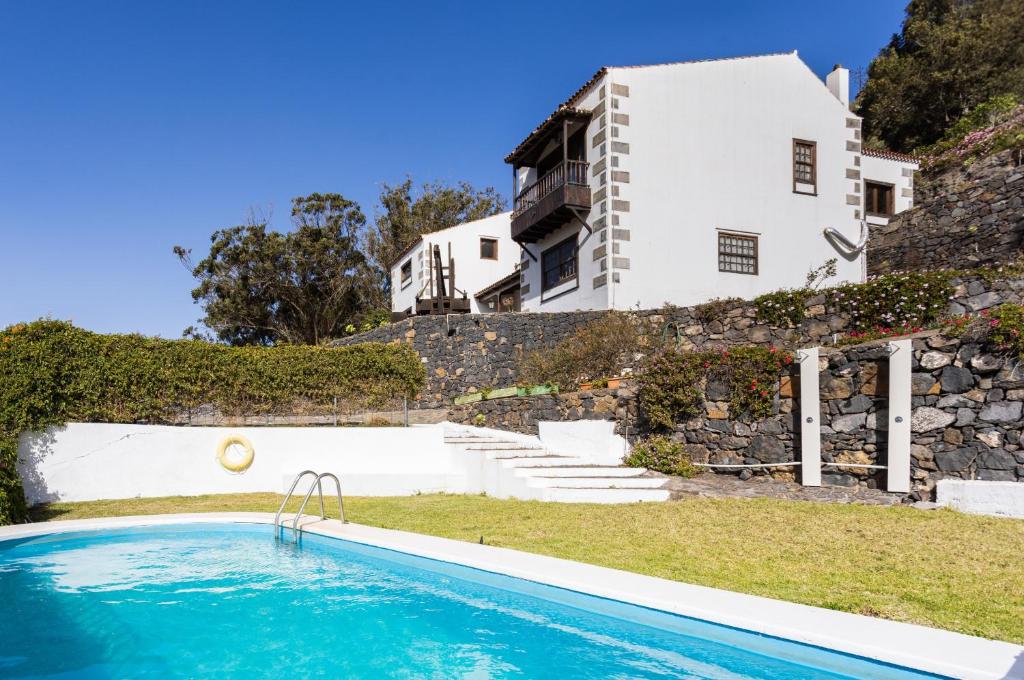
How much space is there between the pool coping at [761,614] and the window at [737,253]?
627 inches

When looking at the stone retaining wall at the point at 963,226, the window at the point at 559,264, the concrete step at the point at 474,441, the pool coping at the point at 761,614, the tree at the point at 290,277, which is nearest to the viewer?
the pool coping at the point at 761,614

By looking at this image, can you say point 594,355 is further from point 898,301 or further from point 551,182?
point 551,182

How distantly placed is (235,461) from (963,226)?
71.9 feet

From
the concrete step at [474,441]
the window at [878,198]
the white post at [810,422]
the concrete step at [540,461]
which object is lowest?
the concrete step at [540,461]

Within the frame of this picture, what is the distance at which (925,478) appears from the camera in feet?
30.2

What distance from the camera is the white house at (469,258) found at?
3136 centimetres

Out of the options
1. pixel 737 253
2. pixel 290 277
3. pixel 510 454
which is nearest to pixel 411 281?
pixel 290 277

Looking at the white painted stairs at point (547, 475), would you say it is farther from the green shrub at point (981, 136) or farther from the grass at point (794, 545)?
the green shrub at point (981, 136)

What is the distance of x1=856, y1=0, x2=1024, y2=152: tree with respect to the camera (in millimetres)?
29453

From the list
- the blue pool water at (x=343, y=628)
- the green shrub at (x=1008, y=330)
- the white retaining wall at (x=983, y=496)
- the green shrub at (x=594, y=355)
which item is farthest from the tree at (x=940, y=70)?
the blue pool water at (x=343, y=628)

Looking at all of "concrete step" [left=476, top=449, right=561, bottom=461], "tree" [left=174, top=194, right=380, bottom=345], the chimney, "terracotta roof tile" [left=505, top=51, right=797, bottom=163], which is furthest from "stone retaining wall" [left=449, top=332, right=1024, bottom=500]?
"tree" [left=174, top=194, right=380, bottom=345]

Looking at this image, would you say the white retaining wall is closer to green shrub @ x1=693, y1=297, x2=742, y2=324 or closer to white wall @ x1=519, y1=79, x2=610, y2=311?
green shrub @ x1=693, y1=297, x2=742, y2=324

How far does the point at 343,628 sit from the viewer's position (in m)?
5.78

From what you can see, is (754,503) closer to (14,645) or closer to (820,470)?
(820,470)
